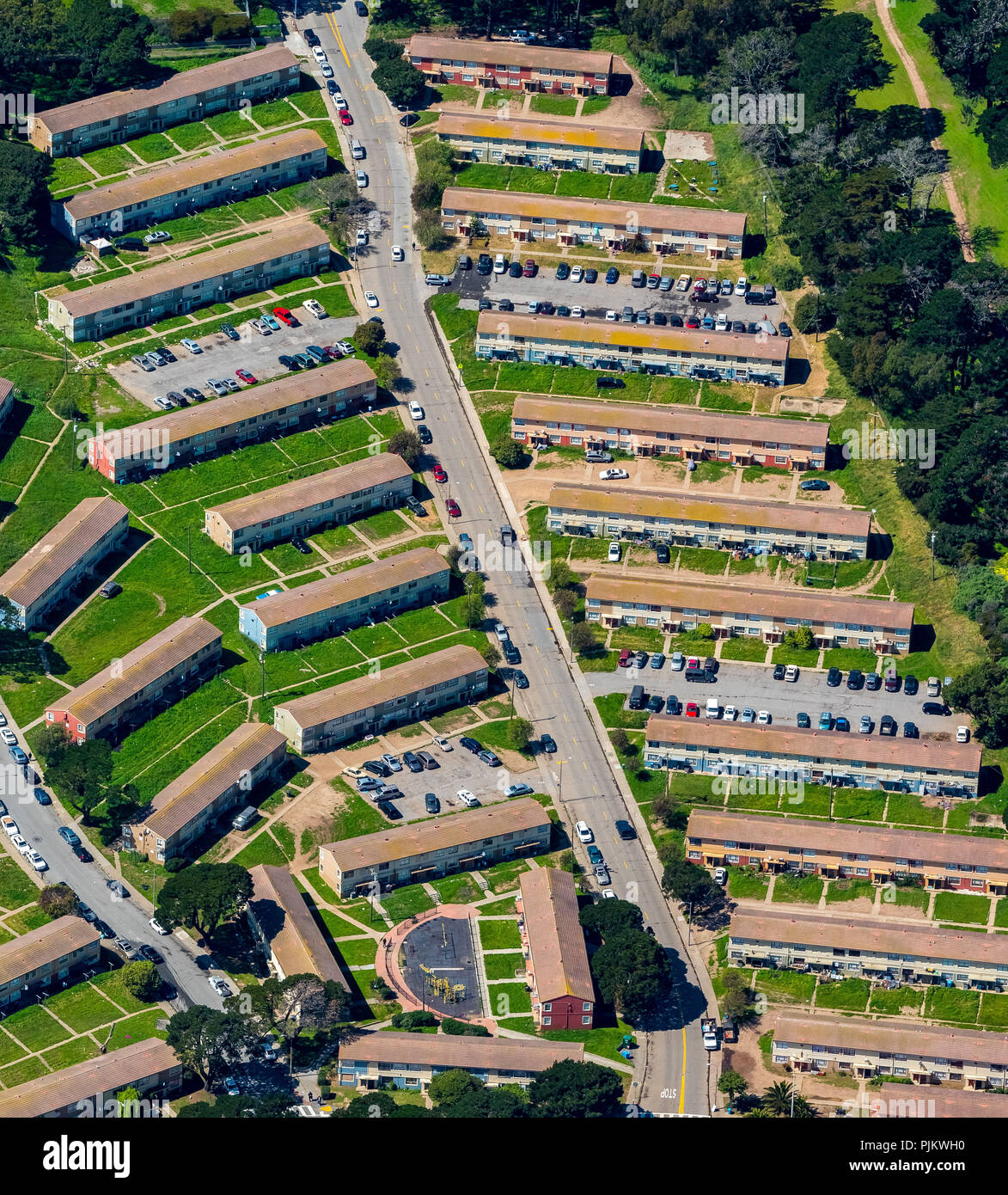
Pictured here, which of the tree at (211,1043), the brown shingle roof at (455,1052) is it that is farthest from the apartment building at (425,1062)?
the tree at (211,1043)

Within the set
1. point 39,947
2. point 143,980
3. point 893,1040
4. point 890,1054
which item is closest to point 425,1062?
point 143,980

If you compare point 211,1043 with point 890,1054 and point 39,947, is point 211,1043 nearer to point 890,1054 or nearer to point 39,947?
point 39,947

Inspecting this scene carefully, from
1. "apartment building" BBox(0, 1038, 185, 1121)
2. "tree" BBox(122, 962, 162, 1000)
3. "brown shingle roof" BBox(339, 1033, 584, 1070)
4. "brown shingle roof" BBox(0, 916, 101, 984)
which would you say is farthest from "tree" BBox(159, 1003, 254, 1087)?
"brown shingle roof" BBox(0, 916, 101, 984)

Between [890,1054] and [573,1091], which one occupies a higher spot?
[573,1091]

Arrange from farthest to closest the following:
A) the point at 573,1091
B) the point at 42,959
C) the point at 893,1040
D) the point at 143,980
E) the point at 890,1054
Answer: the point at 893,1040, the point at 890,1054, the point at 143,980, the point at 42,959, the point at 573,1091

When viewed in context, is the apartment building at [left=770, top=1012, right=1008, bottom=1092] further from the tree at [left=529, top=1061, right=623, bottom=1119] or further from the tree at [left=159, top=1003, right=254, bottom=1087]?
the tree at [left=159, top=1003, right=254, bottom=1087]
